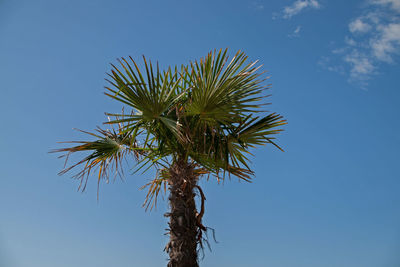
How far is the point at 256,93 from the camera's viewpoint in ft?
20.6

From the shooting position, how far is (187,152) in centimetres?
620

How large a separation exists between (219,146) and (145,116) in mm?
1344

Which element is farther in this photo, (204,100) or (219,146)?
(219,146)

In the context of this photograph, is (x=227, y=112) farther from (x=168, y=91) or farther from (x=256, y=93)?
(x=168, y=91)

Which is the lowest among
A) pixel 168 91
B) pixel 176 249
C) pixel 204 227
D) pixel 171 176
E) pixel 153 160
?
pixel 176 249

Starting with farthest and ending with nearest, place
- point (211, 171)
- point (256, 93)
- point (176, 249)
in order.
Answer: point (211, 171) → point (256, 93) → point (176, 249)

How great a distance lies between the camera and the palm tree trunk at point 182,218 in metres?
5.86

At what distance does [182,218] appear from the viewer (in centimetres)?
601

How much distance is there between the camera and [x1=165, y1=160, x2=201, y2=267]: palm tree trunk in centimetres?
586

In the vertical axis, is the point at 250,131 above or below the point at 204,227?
above

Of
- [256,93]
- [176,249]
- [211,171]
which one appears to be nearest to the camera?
[176,249]

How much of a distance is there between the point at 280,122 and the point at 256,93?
740mm

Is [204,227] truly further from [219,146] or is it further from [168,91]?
[168,91]

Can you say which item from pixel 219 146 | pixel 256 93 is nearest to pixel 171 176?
pixel 219 146
